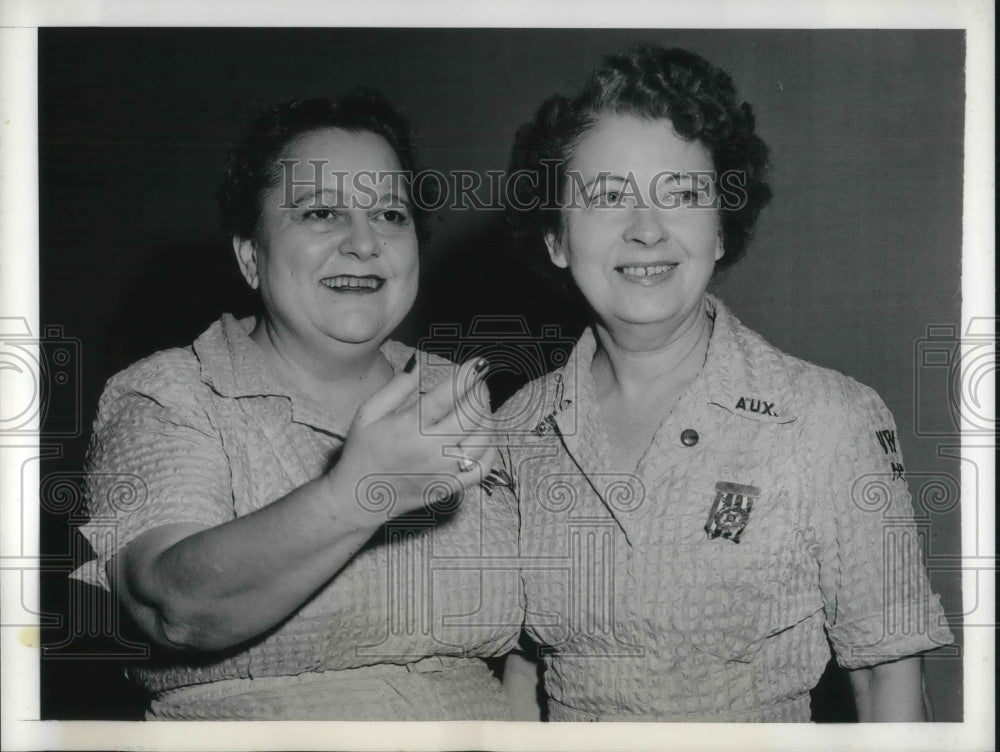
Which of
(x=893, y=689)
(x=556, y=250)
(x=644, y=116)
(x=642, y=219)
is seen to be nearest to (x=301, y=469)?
(x=556, y=250)

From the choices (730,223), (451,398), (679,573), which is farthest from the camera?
(730,223)

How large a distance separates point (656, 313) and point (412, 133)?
1.62 ft

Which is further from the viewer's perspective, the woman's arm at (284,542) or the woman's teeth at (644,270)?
the woman's teeth at (644,270)

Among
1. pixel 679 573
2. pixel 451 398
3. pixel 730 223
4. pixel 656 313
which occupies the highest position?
pixel 730 223

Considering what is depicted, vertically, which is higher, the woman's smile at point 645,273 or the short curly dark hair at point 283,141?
the short curly dark hair at point 283,141

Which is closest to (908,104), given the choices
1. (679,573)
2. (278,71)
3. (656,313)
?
(656,313)

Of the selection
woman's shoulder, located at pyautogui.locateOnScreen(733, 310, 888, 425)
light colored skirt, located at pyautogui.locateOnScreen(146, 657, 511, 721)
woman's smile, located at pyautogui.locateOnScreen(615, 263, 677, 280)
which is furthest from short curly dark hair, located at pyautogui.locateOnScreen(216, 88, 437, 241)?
light colored skirt, located at pyautogui.locateOnScreen(146, 657, 511, 721)

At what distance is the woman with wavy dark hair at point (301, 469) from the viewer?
136 cm

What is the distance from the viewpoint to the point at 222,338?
1.50m

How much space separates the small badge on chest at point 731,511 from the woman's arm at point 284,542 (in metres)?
0.38

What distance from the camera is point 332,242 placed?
148cm

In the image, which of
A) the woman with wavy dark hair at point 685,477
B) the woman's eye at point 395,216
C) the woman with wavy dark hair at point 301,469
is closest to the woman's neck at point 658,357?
the woman with wavy dark hair at point 685,477

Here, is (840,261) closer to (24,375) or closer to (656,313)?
(656,313)

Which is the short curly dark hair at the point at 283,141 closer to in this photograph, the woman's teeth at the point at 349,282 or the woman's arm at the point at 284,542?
the woman's teeth at the point at 349,282
